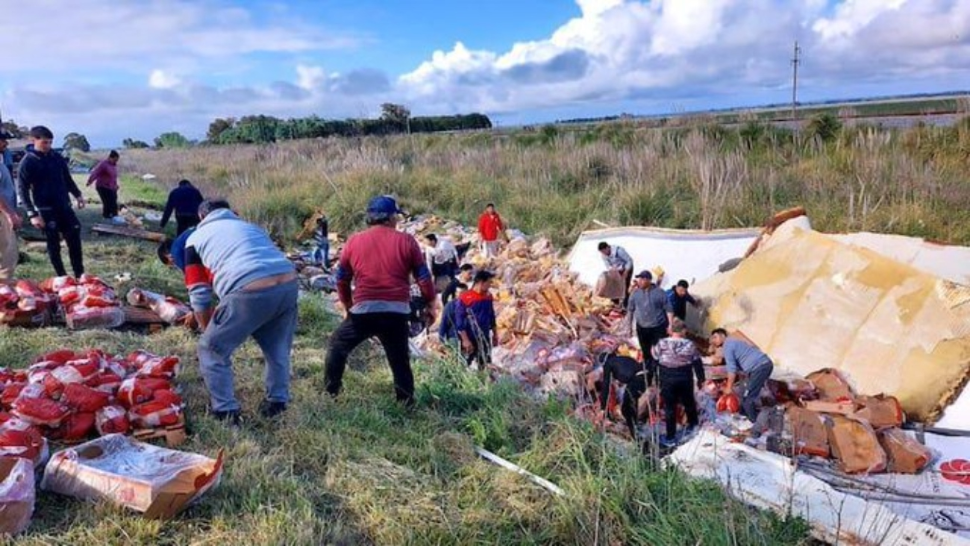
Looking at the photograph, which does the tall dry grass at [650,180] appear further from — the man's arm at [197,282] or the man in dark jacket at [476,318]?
the man's arm at [197,282]

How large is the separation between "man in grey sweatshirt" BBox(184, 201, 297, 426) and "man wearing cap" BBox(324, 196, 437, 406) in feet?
1.54

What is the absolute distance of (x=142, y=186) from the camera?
22.9m

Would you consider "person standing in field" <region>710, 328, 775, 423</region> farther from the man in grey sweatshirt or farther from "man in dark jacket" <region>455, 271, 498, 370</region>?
the man in grey sweatshirt

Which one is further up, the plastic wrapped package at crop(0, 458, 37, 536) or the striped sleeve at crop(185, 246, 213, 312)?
the striped sleeve at crop(185, 246, 213, 312)

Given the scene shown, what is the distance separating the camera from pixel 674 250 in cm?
986

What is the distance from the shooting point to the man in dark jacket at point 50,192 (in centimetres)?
651

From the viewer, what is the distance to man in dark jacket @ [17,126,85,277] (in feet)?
21.4

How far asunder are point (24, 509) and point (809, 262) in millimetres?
7690

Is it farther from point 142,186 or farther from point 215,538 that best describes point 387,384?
point 142,186

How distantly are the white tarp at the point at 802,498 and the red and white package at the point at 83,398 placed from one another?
3.07 metres

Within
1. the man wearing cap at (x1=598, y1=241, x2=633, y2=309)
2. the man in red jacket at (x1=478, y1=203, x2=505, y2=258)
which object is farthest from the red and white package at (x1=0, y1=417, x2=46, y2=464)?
the man in red jacket at (x1=478, y1=203, x2=505, y2=258)

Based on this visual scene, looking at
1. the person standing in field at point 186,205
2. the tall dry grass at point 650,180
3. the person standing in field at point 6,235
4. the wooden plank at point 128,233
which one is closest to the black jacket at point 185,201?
the person standing in field at point 186,205

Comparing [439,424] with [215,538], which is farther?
[439,424]

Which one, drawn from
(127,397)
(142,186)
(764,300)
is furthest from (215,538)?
(142,186)
